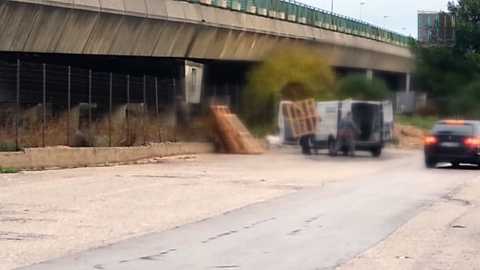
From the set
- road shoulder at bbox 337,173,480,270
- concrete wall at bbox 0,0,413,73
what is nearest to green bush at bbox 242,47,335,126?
concrete wall at bbox 0,0,413,73

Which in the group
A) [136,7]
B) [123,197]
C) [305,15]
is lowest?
[123,197]

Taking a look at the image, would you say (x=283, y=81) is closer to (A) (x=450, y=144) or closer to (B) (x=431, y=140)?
(B) (x=431, y=140)

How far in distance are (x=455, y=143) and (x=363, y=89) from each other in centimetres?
1344

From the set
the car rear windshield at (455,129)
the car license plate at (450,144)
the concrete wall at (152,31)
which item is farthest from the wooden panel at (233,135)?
the car license plate at (450,144)

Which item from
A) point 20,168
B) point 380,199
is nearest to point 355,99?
point 20,168

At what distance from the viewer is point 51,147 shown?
28203 millimetres

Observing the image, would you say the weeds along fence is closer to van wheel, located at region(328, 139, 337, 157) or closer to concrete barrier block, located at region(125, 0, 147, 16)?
concrete barrier block, located at region(125, 0, 147, 16)

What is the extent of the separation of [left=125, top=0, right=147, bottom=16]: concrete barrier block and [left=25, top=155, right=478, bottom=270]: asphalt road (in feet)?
53.5

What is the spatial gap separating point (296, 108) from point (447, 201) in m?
23.5

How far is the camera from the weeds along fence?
1104 inches

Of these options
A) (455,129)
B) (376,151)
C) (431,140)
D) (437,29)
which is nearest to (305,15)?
(437,29)

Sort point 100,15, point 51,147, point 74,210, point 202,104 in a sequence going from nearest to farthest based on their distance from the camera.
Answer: point 74,210, point 51,147, point 100,15, point 202,104

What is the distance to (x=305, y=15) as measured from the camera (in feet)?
176

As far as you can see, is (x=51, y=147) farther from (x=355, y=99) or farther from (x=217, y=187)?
(x=355, y=99)
